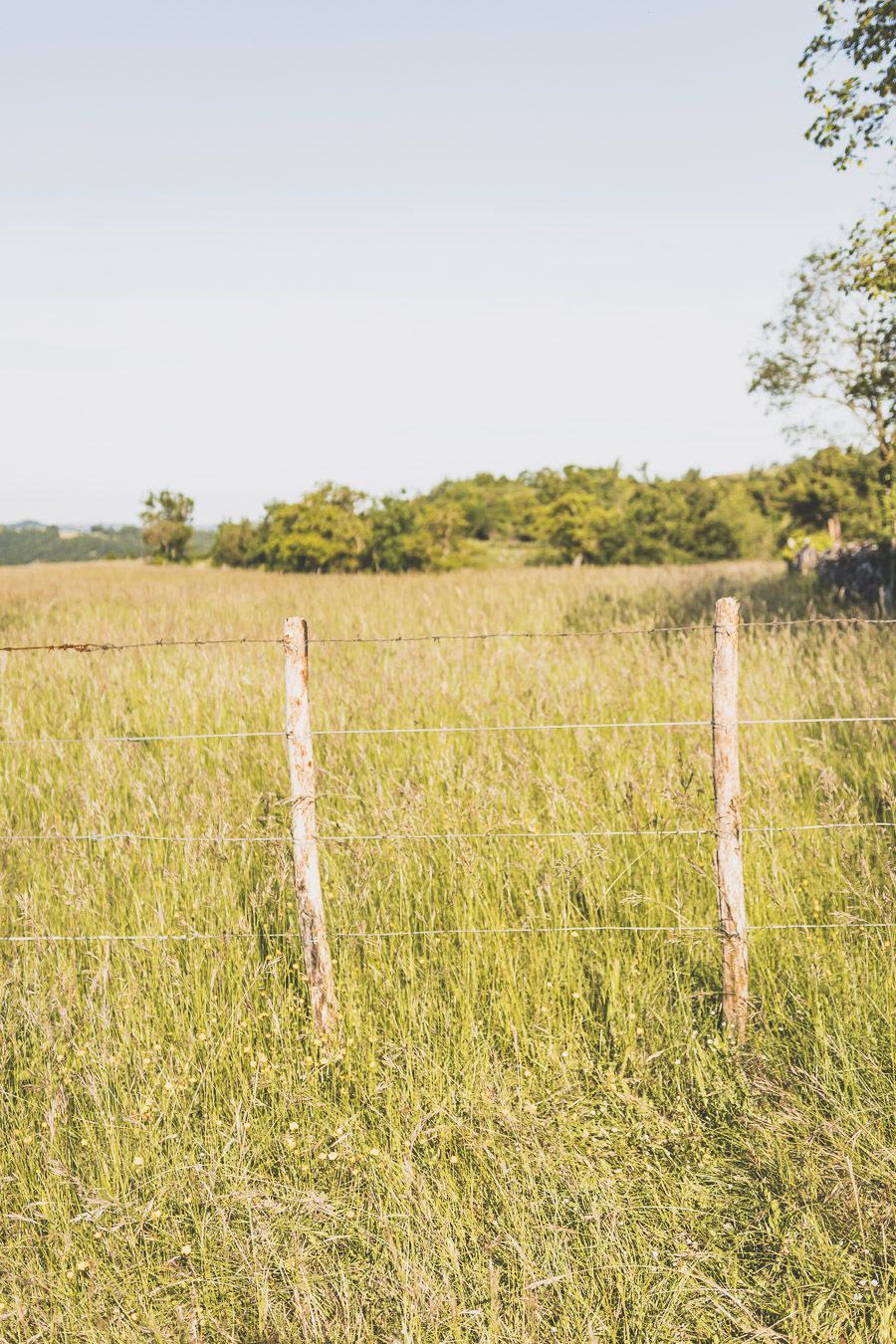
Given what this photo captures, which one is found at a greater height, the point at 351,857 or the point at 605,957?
the point at 351,857

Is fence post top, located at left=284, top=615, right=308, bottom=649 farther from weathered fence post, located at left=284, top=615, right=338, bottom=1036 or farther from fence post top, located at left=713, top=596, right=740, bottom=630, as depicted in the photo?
fence post top, located at left=713, top=596, right=740, bottom=630

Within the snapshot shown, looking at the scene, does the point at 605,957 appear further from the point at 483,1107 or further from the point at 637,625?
the point at 637,625

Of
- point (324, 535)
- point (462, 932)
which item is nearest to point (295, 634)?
point (462, 932)

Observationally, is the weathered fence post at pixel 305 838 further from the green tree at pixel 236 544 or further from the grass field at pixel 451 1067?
the green tree at pixel 236 544

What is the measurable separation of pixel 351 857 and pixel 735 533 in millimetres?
57088

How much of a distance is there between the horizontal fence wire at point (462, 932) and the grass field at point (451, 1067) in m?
0.03

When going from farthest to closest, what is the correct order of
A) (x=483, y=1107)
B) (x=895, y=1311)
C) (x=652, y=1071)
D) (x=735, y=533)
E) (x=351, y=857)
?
1. (x=735, y=533)
2. (x=351, y=857)
3. (x=652, y=1071)
4. (x=483, y=1107)
5. (x=895, y=1311)

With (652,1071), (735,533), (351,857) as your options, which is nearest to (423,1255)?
(652,1071)

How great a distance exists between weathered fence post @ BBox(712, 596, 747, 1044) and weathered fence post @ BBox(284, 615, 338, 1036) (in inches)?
62.9

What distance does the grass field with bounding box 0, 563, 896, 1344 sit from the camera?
242 centimetres

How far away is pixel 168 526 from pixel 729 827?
264ft

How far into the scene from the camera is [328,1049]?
3234mm

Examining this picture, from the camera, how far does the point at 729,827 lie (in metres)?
3.42

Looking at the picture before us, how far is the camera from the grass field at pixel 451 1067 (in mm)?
2420
